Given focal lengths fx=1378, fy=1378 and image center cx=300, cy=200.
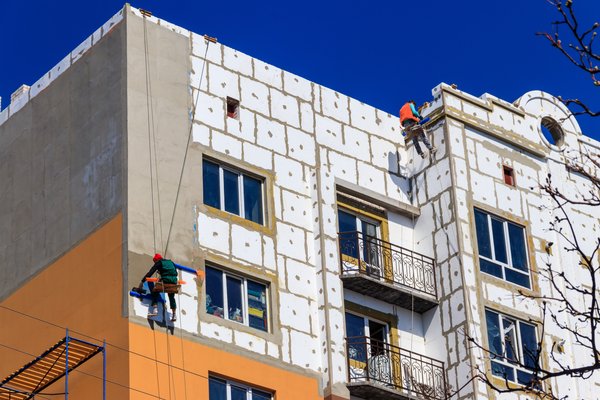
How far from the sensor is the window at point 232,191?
3438cm

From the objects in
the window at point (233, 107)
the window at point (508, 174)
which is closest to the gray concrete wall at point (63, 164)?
the window at point (233, 107)

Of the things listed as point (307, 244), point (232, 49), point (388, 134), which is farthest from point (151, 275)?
point (388, 134)

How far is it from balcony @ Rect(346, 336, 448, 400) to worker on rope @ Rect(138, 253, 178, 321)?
5334 mm

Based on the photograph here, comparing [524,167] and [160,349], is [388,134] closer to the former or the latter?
[524,167]

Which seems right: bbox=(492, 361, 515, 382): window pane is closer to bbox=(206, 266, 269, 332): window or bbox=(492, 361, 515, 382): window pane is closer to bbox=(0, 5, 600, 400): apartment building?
bbox=(0, 5, 600, 400): apartment building

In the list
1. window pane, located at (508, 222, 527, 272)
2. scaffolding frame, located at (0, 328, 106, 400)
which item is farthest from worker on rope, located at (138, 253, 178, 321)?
window pane, located at (508, 222, 527, 272)

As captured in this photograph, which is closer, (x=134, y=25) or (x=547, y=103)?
(x=134, y=25)

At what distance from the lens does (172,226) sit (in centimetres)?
3278

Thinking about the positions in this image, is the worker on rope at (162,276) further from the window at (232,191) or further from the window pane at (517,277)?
the window pane at (517,277)

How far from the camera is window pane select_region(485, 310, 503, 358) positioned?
36438 mm

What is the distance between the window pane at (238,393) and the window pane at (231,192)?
15.5 feet

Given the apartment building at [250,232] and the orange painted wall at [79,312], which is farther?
the apartment building at [250,232]

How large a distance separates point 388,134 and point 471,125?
7.80 feet

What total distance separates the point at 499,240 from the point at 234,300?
8.88 metres
